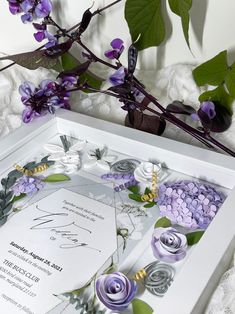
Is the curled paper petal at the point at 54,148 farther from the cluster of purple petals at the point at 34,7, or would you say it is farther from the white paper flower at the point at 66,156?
the cluster of purple petals at the point at 34,7

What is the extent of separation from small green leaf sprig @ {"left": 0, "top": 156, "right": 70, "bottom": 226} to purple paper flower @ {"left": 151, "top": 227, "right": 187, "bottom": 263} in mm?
156

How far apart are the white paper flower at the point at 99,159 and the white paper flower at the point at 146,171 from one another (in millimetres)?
43

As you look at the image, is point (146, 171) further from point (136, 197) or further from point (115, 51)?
point (115, 51)

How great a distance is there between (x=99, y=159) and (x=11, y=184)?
11cm

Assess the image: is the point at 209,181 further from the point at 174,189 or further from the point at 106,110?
the point at 106,110

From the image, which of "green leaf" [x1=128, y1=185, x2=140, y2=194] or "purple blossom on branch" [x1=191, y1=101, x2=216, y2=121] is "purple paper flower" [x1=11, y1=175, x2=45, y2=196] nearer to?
"green leaf" [x1=128, y1=185, x2=140, y2=194]

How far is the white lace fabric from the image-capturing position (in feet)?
1.24

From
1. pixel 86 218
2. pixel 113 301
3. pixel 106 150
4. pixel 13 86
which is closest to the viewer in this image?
pixel 113 301

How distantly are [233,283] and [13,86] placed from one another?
468mm

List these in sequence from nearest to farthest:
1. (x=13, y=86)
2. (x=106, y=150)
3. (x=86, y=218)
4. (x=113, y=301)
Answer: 1. (x=113, y=301)
2. (x=86, y=218)
3. (x=106, y=150)
4. (x=13, y=86)

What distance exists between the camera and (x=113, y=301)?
15.2 inches

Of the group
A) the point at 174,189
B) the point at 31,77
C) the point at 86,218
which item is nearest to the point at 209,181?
the point at 174,189

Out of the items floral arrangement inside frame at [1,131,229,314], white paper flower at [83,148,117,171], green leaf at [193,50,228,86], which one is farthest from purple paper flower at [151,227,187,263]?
green leaf at [193,50,228,86]

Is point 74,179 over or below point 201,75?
below
